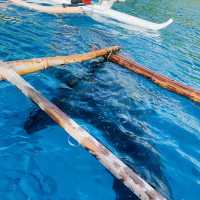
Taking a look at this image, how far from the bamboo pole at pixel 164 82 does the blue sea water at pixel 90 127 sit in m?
0.82

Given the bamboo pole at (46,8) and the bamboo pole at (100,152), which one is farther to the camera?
the bamboo pole at (46,8)

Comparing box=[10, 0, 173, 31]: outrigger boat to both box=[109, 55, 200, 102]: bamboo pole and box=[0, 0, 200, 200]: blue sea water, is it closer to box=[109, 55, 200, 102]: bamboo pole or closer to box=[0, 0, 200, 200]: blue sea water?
box=[0, 0, 200, 200]: blue sea water

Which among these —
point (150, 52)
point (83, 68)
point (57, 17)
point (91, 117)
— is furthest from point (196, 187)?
point (57, 17)

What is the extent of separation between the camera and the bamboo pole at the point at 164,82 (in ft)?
28.9

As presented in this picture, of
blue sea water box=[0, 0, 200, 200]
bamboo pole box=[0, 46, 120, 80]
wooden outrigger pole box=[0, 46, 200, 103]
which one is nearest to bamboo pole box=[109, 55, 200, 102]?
wooden outrigger pole box=[0, 46, 200, 103]

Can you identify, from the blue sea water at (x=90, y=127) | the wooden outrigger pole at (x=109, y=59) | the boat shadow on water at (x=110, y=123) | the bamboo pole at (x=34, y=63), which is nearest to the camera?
the blue sea water at (x=90, y=127)

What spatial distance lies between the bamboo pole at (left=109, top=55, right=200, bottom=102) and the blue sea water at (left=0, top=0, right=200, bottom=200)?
2.68ft

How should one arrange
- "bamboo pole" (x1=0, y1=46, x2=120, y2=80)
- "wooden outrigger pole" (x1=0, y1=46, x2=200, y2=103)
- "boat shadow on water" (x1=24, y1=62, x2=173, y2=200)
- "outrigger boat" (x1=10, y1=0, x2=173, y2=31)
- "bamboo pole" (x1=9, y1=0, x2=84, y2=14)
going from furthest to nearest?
"outrigger boat" (x1=10, y1=0, x2=173, y2=31)
"bamboo pole" (x1=9, y1=0, x2=84, y2=14)
"wooden outrigger pole" (x1=0, y1=46, x2=200, y2=103)
"bamboo pole" (x1=0, y1=46, x2=120, y2=80)
"boat shadow on water" (x1=24, y1=62, x2=173, y2=200)

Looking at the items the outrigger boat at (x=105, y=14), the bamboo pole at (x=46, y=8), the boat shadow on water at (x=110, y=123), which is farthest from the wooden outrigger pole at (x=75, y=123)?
the outrigger boat at (x=105, y=14)

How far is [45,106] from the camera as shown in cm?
545

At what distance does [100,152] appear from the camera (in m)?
4.57

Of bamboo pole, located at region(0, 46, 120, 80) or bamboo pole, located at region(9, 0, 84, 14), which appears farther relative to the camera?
bamboo pole, located at region(9, 0, 84, 14)

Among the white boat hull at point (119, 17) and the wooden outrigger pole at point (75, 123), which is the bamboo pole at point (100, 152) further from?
the white boat hull at point (119, 17)

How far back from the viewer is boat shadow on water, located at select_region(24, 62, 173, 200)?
19.5 ft
